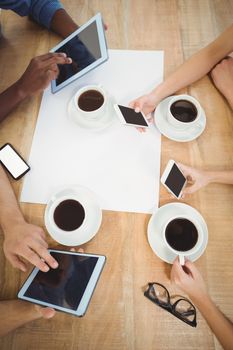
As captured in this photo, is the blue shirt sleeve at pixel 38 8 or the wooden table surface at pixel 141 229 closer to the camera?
the wooden table surface at pixel 141 229

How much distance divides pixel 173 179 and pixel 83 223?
0.91ft

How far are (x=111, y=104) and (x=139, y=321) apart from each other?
0.65 metres

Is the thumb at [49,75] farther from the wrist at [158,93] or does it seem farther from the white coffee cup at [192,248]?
the white coffee cup at [192,248]

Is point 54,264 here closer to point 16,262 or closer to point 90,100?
point 16,262

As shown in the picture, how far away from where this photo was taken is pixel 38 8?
3.59 feet

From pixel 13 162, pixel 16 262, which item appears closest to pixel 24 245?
pixel 16 262

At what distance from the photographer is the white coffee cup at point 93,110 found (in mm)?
914

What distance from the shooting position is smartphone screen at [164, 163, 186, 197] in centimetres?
84

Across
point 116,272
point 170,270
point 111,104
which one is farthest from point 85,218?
point 111,104

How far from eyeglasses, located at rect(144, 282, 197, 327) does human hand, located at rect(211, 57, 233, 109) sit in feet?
1.99

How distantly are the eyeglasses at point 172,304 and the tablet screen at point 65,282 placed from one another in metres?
0.18

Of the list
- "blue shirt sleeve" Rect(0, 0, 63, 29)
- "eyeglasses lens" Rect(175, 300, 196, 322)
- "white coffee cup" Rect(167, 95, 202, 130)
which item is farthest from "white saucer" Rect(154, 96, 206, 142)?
"blue shirt sleeve" Rect(0, 0, 63, 29)

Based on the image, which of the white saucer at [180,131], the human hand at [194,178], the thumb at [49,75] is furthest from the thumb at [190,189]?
the thumb at [49,75]

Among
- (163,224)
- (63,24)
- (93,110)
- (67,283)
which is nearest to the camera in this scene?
(67,283)
